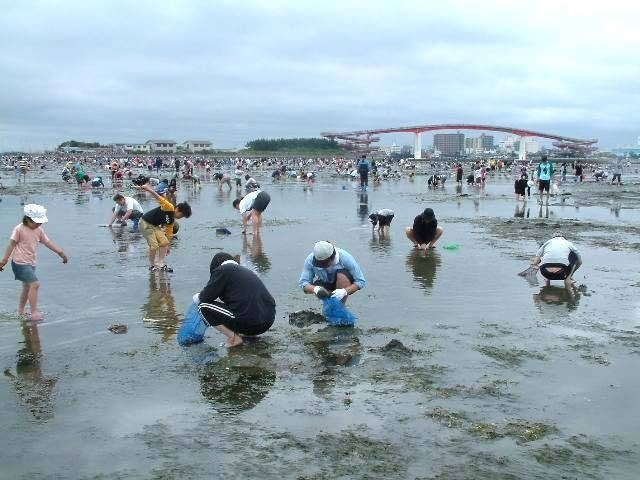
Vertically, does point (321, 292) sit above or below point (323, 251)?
below

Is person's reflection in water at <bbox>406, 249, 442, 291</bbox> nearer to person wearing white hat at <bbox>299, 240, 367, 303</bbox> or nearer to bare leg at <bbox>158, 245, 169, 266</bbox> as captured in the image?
person wearing white hat at <bbox>299, 240, 367, 303</bbox>

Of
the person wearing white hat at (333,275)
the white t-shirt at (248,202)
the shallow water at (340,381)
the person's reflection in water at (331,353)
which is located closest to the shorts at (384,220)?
the white t-shirt at (248,202)

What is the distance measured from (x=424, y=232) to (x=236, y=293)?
25.2 feet

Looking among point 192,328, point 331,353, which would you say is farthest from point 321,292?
point 192,328

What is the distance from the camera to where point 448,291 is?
1000cm

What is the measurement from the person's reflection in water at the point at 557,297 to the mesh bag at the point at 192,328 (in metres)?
4.66

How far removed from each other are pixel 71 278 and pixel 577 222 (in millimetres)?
14524

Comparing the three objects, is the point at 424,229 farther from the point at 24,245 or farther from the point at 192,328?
the point at 24,245

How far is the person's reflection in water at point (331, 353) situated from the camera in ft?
19.9

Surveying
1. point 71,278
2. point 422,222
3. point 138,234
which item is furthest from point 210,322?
point 138,234

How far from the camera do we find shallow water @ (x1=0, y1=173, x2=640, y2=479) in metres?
4.60

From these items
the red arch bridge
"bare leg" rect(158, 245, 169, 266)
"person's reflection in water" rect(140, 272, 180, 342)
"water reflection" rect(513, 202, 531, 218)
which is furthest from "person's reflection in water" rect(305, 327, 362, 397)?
the red arch bridge

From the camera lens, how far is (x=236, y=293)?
697cm

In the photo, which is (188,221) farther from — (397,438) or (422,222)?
(397,438)
